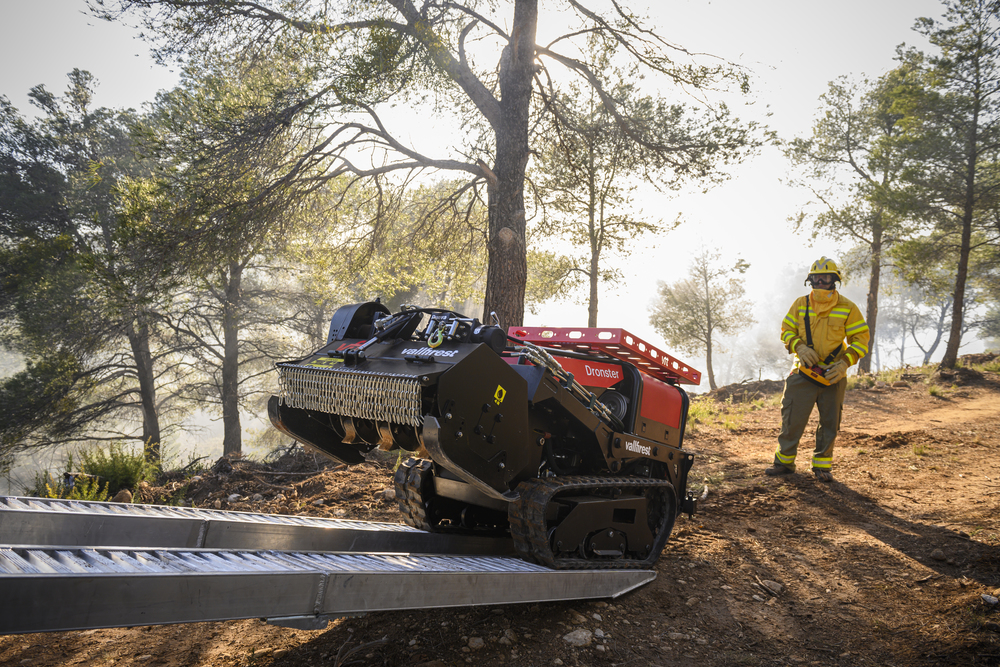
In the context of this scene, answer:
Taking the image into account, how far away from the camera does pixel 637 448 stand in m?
4.10

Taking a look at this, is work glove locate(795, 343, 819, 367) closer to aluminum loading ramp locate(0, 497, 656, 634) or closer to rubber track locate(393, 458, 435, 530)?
aluminum loading ramp locate(0, 497, 656, 634)

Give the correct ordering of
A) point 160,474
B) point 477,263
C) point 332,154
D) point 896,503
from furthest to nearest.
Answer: point 477,263 → point 332,154 → point 160,474 → point 896,503

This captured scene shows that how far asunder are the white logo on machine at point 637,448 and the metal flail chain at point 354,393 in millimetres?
1899

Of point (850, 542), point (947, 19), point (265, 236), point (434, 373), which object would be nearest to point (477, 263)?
point (265, 236)

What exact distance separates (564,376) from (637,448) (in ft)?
3.27

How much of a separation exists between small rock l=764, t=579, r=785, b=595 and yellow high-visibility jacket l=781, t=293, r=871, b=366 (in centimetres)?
304

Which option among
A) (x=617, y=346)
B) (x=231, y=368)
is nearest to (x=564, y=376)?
(x=617, y=346)

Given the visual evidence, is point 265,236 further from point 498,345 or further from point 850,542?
point 850,542

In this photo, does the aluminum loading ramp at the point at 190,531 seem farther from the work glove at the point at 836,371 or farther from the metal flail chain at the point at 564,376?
the work glove at the point at 836,371

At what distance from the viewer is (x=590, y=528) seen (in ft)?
12.1

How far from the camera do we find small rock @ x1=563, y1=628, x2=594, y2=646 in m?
3.16

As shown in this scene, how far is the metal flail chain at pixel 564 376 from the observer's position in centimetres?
340

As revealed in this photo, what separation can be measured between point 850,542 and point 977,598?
118 cm

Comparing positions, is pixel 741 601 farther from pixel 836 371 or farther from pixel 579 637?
pixel 836 371
